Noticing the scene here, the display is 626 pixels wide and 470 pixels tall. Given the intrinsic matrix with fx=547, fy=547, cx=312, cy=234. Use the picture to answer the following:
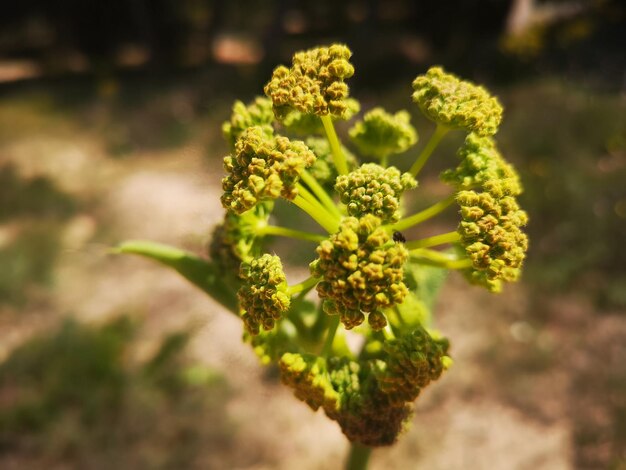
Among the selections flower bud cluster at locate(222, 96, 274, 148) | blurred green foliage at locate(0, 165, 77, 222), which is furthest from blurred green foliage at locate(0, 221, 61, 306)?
flower bud cluster at locate(222, 96, 274, 148)

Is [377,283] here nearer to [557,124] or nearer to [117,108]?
[557,124]

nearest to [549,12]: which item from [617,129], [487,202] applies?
[617,129]

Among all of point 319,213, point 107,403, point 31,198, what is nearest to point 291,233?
point 319,213

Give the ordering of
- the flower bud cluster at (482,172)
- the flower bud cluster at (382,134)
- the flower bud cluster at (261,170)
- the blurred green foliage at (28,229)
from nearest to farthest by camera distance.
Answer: the flower bud cluster at (261,170) < the flower bud cluster at (482,172) < the flower bud cluster at (382,134) < the blurred green foliage at (28,229)

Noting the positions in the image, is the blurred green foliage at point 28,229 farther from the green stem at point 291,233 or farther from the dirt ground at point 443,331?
the green stem at point 291,233

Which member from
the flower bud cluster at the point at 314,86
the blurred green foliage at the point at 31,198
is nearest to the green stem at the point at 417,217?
the flower bud cluster at the point at 314,86
